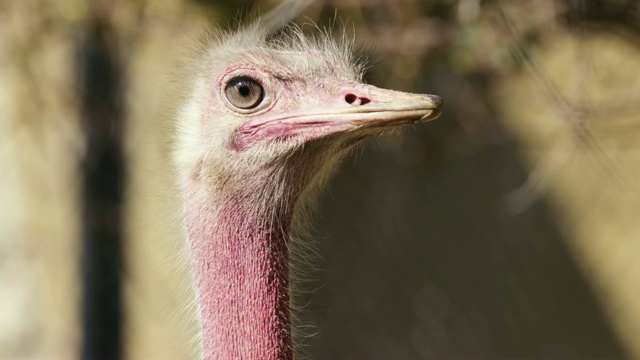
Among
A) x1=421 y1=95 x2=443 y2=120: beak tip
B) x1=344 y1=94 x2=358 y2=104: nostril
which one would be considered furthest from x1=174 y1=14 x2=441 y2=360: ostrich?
x1=421 y1=95 x2=443 y2=120: beak tip

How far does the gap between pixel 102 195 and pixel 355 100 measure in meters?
2.92

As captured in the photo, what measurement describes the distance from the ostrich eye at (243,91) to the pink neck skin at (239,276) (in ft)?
0.66

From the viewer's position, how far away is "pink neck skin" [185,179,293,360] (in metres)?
2.29

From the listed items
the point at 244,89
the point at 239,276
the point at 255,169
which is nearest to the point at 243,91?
the point at 244,89

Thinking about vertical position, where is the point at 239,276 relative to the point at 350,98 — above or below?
below

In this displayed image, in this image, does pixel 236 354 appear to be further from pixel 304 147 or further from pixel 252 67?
pixel 252 67

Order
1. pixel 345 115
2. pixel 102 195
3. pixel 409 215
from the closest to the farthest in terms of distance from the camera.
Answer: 1. pixel 345 115
2. pixel 102 195
3. pixel 409 215

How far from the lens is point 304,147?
2.31 metres

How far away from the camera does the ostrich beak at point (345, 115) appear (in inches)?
82.9

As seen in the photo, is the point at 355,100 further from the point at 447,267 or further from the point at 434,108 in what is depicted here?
the point at 447,267

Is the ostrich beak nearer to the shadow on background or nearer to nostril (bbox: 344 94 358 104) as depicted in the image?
nostril (bbox: 344 94 358 104)

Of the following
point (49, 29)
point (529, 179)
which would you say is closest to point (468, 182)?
point (529, 179)

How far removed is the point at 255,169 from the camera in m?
2.35

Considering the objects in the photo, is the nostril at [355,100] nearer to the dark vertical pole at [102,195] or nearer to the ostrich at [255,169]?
the ostrich at [255,169]
